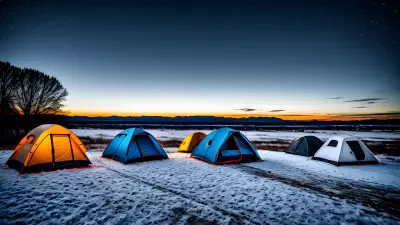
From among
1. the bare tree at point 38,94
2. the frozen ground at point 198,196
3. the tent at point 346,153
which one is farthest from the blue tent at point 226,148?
the bare tree at point 38,94

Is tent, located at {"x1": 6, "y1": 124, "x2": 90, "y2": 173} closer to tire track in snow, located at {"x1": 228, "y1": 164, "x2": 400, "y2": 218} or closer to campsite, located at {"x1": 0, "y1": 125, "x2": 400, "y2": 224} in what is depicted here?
campsite, located at {"x1": 0, "y1": 125, "x2": 400, "y2": 224}

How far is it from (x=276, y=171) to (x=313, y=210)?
4.49 meters

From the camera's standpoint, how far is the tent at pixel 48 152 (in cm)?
859

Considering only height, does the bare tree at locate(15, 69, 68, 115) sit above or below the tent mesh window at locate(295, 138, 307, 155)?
above

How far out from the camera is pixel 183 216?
16.3 ft

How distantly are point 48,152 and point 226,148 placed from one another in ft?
29.7

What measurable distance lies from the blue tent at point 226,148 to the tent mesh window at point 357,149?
18.8 ft

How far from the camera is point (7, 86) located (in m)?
24.1

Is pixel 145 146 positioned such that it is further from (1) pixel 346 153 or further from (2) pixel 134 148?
(1) pixel 346 153

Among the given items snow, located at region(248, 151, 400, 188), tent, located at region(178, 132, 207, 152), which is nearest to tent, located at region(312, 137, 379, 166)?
snow, located at region(248, 151, 400, 188)

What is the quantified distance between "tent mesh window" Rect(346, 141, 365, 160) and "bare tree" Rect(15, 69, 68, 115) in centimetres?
3564

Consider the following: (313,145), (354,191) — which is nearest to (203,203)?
(354,191)

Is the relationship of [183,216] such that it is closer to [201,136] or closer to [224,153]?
[224,153]

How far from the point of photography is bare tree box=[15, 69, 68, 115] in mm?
25938
